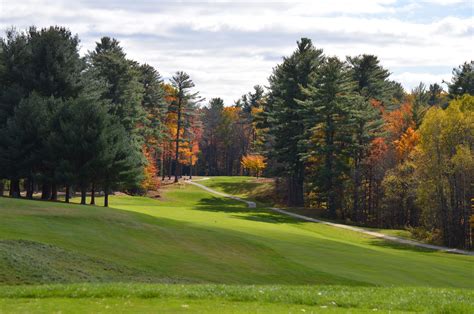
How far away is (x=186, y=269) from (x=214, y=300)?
30.2 ft

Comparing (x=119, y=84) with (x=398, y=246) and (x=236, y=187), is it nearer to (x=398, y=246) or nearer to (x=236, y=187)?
(x=236, y=187)

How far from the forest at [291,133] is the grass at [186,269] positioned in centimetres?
1179

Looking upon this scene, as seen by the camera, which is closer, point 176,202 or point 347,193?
point 347,193

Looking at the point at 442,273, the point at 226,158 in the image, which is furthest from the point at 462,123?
the point at 226,158

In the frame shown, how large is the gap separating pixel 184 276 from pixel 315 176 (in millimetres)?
46969

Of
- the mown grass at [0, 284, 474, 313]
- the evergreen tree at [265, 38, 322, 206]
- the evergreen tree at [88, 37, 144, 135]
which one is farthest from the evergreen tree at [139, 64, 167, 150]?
the mown grass at [0, 284, 474, 313]

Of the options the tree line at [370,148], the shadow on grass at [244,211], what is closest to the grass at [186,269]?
the tree line at [370,148]

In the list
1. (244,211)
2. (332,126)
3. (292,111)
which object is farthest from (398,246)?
(292,111)

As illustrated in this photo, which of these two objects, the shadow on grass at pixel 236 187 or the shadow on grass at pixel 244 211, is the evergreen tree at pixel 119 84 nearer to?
the shadow on grass at pixel 244 211

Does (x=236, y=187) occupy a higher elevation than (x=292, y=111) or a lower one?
lower

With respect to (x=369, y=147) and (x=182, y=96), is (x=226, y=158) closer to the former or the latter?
(x=182, y=96)

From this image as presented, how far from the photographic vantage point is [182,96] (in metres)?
97.8

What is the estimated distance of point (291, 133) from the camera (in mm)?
74062

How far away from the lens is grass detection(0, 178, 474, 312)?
14.3 metres
